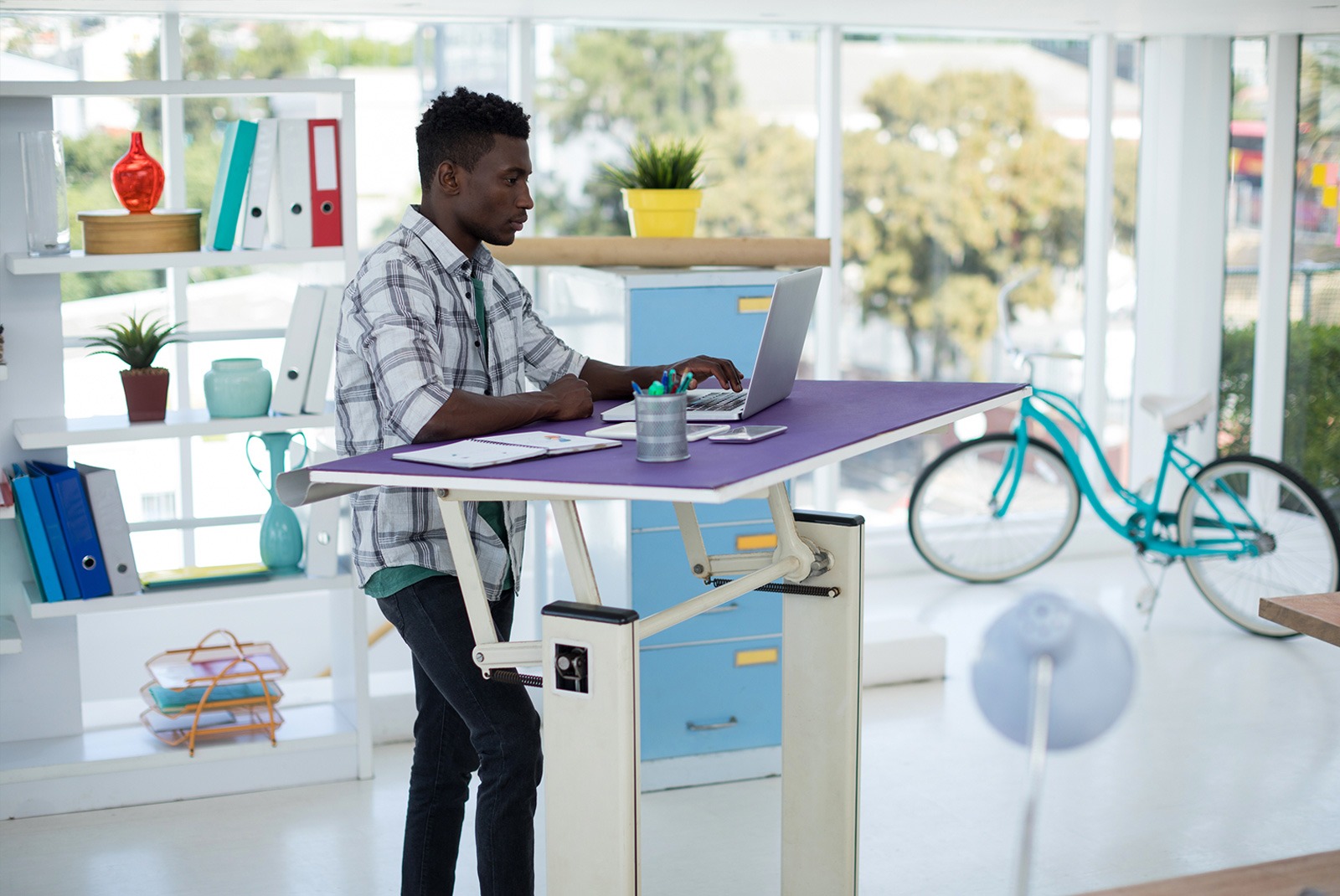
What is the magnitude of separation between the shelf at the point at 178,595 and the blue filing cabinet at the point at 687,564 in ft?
2.33

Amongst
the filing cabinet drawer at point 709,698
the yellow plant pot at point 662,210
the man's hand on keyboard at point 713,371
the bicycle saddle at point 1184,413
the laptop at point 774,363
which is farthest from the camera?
the bicycle saddle at point 1184,413

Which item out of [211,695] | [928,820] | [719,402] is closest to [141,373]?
[211,695]

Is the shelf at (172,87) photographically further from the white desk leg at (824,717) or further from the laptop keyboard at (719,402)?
the white desk leg at (824,717)

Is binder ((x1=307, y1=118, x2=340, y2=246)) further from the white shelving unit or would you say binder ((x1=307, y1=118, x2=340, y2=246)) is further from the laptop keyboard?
the laptop keyboard

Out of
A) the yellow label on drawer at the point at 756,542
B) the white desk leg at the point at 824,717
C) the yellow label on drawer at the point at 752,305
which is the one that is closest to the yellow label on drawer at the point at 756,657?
the yellow label on drawer at the point at 756,542

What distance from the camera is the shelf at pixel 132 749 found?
2922 mm

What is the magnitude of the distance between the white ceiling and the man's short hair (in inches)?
75.8

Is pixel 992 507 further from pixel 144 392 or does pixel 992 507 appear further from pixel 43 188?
pixel 43 188

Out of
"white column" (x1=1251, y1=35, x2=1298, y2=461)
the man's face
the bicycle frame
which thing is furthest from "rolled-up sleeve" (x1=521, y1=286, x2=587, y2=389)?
"white column" (x1=1251, y1=35, x2=1298, y2=461)

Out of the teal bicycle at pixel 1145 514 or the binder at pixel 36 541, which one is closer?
the binder at pixel 36 541

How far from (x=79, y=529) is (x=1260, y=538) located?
3401 mm

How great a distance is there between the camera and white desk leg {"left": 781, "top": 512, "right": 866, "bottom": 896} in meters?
2.14

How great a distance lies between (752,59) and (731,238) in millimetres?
1752

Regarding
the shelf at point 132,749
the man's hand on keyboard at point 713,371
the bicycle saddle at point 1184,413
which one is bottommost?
the shelf at point 132,749
